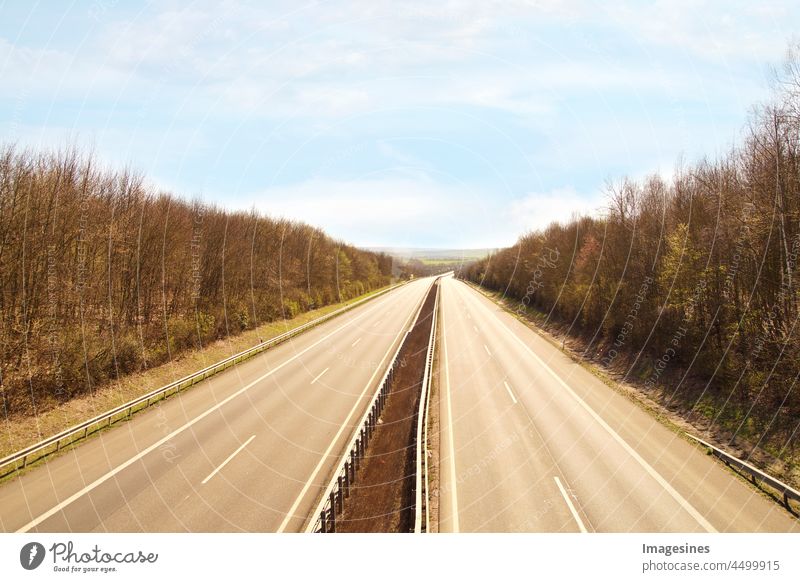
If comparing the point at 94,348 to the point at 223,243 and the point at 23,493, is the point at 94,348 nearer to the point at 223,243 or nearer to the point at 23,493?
the point at 23,493

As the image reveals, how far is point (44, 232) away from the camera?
18.8 metres

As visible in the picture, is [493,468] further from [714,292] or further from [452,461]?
[714,292]

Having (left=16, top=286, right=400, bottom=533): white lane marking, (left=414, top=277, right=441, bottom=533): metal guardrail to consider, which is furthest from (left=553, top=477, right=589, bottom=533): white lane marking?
(left=16, top=286, right=400, bottom=533): white lane marking

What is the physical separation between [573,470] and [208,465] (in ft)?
39.8

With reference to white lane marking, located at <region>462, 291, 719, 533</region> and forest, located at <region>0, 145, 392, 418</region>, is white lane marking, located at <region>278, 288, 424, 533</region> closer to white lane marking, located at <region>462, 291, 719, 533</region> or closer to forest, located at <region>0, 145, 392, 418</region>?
white lane marking, located at <region>462, 291, 719, 533</region>

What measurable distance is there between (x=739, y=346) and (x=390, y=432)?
16.6 m

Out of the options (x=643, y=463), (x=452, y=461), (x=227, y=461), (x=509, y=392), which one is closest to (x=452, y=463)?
(x=452, y=461)

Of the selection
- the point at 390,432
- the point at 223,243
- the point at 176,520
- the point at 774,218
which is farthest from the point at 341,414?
the point at 223,243

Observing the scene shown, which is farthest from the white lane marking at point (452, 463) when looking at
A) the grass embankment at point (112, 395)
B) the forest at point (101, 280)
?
the forest at point (101, 280)

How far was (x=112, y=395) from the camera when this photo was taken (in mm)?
19875

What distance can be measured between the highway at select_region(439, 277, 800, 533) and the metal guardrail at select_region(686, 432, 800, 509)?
36cm

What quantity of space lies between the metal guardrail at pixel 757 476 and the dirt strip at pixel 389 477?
10085mm

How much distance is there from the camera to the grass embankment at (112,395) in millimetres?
15278

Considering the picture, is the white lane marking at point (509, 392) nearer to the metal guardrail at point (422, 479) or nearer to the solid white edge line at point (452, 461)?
the solid white edge line at point (452, 461)
